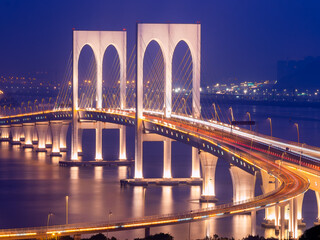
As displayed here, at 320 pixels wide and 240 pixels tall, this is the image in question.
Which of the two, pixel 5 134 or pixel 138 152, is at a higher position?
pixel 138 152

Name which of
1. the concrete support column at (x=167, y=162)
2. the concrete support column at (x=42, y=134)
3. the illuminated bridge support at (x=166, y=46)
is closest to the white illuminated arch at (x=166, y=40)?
the illuminated bridge support at (x=166, y=46)

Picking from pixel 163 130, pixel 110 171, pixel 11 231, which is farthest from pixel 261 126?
pixel 11 231

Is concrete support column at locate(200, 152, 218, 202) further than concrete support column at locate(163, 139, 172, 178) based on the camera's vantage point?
No

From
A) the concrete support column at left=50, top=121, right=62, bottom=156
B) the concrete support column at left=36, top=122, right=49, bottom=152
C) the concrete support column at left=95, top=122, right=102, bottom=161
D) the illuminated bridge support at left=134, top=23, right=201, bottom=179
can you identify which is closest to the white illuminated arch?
the illuminated bridge support at left=134, top=23, right=201, bottom=179

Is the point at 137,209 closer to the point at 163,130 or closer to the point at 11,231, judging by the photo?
the point at 163,130

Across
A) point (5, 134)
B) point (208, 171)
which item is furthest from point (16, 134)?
point (208, 171)

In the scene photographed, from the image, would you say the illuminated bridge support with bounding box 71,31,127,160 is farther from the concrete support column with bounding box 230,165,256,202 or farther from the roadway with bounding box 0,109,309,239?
the concrete support column with bounding box 230,165,256,202

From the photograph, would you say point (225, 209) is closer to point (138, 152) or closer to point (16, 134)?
point (138, 152)
